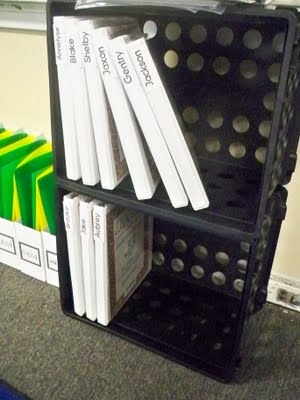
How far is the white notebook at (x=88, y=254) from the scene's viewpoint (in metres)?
0.83

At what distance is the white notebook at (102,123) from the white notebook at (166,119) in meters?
0.08

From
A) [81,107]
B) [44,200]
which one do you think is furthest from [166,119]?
[44,200]

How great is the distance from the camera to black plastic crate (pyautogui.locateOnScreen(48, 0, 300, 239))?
2.33 ft

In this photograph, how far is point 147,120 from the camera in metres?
0.66

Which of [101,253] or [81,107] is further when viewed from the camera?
[101,253]

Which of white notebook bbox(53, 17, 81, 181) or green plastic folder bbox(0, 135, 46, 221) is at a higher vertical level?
white notebook bbox(53, 17, 81, 181)

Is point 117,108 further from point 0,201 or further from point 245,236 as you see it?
point 0,201

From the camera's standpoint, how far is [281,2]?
2.58 feet

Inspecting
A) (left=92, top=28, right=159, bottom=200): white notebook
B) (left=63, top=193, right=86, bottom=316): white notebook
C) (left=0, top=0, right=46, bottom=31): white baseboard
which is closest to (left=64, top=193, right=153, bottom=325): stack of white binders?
(left=63, top=193, right=86, bottom=316): white notebook

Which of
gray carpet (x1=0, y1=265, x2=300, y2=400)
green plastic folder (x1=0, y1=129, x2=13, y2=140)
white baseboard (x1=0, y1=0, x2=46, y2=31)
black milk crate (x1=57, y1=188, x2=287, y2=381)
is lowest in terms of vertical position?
gray carpet (x1=0, y1=265, x2=300, y2=400)

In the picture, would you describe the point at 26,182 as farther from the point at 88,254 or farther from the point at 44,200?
the point at 88,254

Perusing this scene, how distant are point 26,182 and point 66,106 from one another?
0.34 metres

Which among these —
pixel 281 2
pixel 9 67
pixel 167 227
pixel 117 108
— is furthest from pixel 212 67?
pixel 9 67

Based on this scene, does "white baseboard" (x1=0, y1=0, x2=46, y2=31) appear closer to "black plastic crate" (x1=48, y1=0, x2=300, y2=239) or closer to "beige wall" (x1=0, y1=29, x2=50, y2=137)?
"beige wall" (x1=0, y1=29, x2=50, y2=137)
